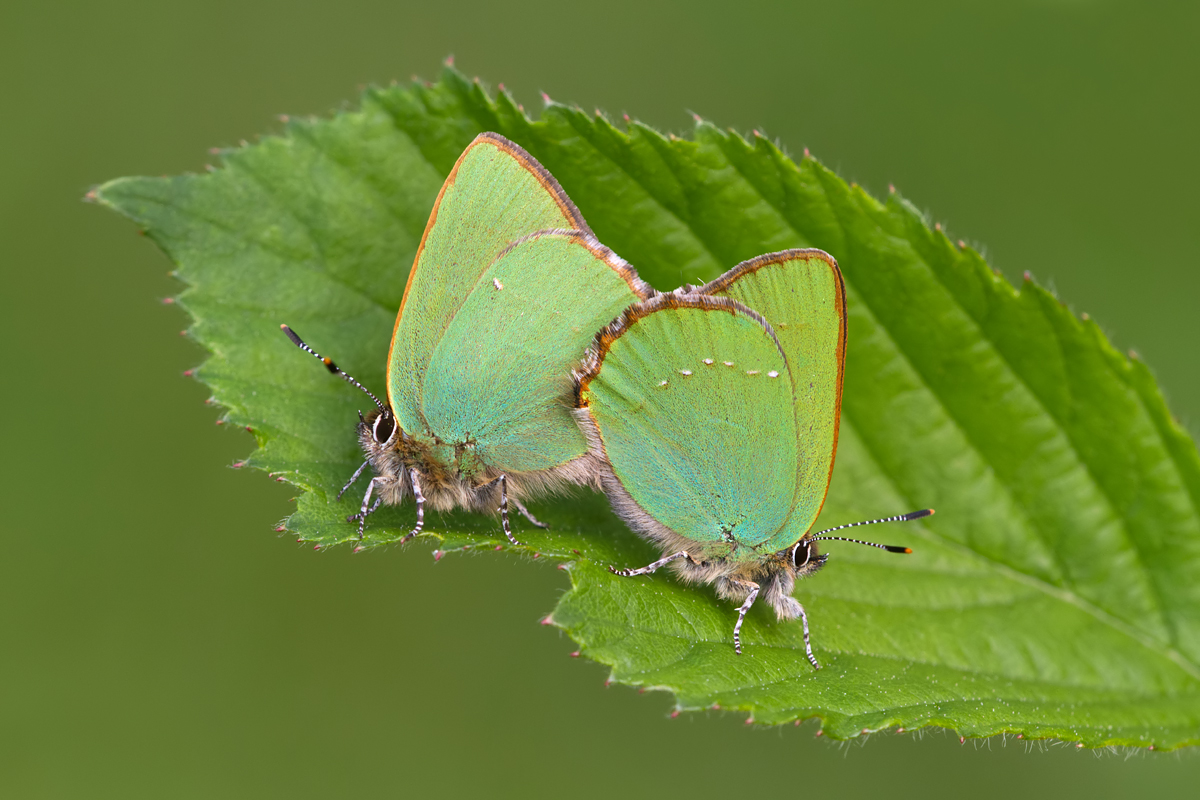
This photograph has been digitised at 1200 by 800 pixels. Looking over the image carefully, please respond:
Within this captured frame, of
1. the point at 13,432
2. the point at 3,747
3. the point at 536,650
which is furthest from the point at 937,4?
the point at 3,747

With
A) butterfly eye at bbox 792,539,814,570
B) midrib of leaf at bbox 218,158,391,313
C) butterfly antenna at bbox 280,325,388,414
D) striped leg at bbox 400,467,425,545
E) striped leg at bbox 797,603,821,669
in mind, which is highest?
midrib of leaf at bbox 218,158,391,313

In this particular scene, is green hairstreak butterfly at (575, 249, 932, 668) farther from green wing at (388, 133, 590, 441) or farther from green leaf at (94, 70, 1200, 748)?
green wing at (388, 133, 590, 441)

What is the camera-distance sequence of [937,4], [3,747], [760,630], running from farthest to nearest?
[937,4]
[3,747]
[760,630]

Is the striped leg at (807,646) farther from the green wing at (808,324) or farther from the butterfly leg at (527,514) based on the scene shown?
the butterfly leg at (527,514)

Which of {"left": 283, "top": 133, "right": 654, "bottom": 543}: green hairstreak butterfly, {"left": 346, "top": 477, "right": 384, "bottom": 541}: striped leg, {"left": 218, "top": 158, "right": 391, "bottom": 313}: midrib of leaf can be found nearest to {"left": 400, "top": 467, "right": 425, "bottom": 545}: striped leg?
{"left": 283, "top": 133, "right": 654, "bottom": 543}: green hairstreak butterfly

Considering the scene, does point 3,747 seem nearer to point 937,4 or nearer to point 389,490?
point 389,490

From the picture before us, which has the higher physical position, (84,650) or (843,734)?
(84,650)

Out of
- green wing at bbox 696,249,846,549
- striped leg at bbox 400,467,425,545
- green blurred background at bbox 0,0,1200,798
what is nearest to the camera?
green wing at bbox 696,249,846,549
